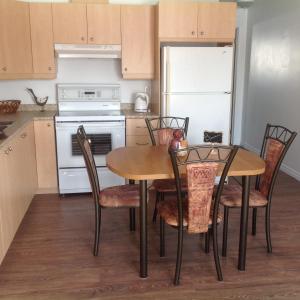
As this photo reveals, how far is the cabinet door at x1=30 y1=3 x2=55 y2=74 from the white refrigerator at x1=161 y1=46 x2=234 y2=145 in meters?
1.26

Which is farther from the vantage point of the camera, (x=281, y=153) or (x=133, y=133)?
(x=133, y=133)

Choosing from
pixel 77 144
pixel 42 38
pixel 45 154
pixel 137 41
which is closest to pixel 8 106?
pixel 45 154

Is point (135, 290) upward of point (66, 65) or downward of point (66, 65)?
downward

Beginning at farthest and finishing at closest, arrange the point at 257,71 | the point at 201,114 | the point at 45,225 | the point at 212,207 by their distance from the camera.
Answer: the point at 257,71 → the point at 201,114 → the point at 45,225 → the point at 212,207

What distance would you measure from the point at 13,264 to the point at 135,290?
37.3 inches

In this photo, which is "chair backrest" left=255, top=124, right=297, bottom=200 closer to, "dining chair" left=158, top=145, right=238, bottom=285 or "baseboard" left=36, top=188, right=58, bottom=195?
"dining chair" left=158, top=145, right=238, bottom=285

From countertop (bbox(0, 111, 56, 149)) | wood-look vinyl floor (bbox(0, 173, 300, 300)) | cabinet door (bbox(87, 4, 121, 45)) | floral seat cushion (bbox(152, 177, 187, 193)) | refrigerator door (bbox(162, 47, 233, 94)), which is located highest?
cabinet door (bbox(87, 4, 121, 45))

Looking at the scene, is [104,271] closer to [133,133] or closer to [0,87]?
[133,133]

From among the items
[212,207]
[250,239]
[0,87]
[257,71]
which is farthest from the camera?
[257,71]

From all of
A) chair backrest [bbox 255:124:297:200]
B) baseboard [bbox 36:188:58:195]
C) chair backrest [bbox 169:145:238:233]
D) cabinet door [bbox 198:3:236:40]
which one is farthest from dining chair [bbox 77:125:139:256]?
cabinet door [bbox 198:3:236:40]

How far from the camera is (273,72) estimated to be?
521cm

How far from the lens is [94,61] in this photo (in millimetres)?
4398

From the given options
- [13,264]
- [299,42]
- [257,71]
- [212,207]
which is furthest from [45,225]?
[257,71]

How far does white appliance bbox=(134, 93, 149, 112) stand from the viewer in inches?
168
